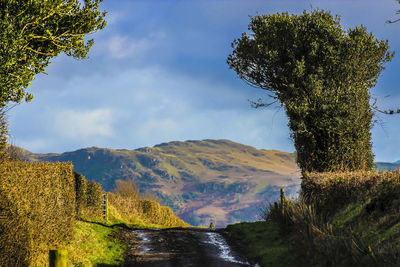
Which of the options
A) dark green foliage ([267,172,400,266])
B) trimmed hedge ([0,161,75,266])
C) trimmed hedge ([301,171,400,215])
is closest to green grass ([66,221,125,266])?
trimmed hedge ([0,161,75,266])

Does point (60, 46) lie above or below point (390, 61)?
below

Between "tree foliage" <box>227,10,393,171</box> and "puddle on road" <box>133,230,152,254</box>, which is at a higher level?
"tree foliage" <box>227,10,393,171</box>

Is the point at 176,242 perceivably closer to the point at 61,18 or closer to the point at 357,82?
the point at 61,18

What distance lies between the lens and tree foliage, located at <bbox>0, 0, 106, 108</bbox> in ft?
60.2

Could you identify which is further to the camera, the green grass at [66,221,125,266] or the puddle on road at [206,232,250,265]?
the puddle on road at [206,232,250,265]

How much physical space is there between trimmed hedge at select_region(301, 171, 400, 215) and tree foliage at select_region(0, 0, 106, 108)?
15351 millimetres

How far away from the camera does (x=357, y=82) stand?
3048 centimetres

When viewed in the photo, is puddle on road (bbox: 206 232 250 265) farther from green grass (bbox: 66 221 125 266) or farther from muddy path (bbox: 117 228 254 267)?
green grass (bbox: 66 221 125 266)

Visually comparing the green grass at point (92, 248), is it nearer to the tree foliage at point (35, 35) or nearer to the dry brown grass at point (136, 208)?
the tree foliage at point (35, 35)

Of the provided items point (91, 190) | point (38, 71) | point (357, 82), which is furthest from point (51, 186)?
point (357, 82)

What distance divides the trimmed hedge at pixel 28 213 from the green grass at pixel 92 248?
947mm

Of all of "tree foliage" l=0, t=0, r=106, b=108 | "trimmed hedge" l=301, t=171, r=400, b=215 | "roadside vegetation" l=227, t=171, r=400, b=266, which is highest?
"tree foliage" l=0, t=0, r=106, b=108

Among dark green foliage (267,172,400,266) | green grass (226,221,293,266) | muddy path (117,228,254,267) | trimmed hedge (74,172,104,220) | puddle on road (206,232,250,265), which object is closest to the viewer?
dark green foliage (267,172,400,266)

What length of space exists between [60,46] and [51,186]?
825 cm
